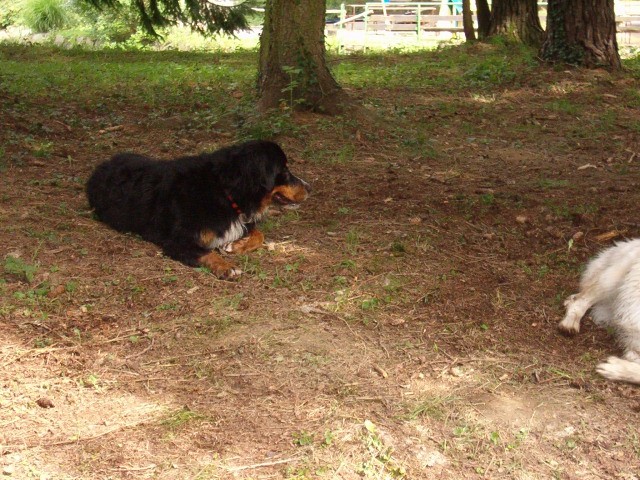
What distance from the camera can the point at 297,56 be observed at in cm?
893

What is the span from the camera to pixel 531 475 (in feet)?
10.9

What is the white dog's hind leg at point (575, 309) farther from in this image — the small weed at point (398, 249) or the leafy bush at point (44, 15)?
the leafy bush at point (44, 15)

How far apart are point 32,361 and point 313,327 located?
5.29 ft

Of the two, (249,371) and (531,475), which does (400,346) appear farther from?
(531,475)

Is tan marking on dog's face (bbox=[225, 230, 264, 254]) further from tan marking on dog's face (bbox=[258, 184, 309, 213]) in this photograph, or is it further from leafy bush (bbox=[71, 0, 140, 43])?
leafy bush (bbox=[71, 0, 140, 43])

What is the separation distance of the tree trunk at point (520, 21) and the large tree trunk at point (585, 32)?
349 cm

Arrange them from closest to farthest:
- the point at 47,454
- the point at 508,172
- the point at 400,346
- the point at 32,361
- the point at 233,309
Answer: the point at 47,454 → the point at 32,361 → the point at 400,346 → the point at 233,309 → the point at 508,172

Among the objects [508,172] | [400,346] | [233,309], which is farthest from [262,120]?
[400,346]

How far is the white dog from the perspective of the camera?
426 cm

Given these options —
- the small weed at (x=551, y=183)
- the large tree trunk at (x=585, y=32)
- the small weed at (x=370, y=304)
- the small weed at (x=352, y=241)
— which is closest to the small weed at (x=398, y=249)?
the small weed at (x=352, y=241)

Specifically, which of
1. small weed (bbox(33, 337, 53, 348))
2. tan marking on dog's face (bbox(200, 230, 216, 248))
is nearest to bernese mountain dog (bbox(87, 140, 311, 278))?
tan marking on dog's face (bbox(200, 230, 216, 248))

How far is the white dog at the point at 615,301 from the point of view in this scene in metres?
4.26

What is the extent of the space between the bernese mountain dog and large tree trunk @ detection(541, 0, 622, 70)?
25.7ft

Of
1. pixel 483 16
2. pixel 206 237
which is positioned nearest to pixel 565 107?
pixel 206 237
